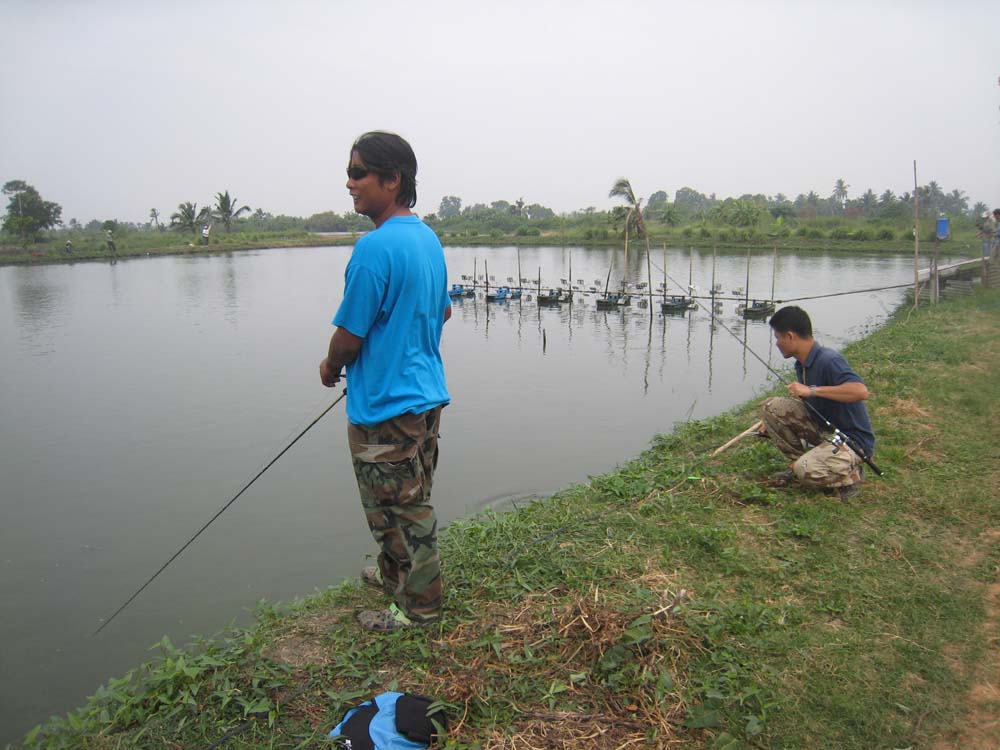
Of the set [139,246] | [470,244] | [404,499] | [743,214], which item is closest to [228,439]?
[404,499]

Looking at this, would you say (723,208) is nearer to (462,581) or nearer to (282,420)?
(282,420)

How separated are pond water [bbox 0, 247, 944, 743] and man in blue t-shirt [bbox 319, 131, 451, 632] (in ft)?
2.39

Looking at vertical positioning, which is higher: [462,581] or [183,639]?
[462,581]

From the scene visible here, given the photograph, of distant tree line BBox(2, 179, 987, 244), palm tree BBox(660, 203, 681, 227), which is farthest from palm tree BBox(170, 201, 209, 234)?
palm tree BBox(660, 203, 681, 227)

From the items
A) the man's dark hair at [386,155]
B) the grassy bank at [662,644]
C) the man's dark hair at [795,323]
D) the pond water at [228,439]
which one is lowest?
the pond water at [228,439]

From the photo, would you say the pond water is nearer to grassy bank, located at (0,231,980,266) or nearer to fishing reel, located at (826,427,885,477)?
fishing reel, located at (826,427,885,477)

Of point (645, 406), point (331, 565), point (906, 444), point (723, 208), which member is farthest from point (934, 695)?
point (723, 208)

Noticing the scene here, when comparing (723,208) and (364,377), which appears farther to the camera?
(723,208)

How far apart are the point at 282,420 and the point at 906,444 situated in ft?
25.7

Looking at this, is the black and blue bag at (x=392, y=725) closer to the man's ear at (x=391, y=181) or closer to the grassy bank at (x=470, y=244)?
the man's ear at (x=391, y=181)

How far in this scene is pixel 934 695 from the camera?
2352 millimetres

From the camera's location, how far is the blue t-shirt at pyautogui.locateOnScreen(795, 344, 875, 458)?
3.77 meters

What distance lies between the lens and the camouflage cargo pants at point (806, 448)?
388 centimetres

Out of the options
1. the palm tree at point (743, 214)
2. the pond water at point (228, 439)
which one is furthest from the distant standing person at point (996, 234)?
the palm tree at point (743, 214)
